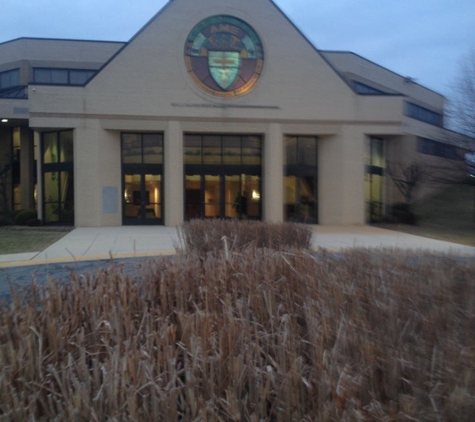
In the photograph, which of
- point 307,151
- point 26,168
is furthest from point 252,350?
point 26,168

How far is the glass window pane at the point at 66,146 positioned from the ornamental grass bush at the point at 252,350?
21.7 m

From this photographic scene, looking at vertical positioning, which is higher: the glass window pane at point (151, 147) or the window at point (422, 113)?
the window at point (422, 113)

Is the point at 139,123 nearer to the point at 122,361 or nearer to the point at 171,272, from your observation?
the point at 171,272

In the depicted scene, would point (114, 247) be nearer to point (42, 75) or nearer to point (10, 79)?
point (42, 75)

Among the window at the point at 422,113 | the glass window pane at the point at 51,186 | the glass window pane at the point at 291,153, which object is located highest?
the window at the point at 422,113

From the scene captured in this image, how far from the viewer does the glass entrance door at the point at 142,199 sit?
80.3ft

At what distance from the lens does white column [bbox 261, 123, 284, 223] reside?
23984 mm

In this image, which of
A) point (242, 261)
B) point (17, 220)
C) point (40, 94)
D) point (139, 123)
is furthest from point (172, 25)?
point (242, 261)

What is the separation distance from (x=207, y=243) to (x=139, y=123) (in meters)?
16.1

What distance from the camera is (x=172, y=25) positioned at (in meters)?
23.4

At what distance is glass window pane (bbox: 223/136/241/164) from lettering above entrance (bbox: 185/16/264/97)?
2.38 metres

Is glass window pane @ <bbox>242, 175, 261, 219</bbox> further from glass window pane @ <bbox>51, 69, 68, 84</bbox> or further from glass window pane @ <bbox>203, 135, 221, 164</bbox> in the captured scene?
glass window pane @ <bbox>51, 69, 68, 84</bbox>

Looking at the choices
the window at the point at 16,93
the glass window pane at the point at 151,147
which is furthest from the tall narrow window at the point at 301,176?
the window at the point at 16,93

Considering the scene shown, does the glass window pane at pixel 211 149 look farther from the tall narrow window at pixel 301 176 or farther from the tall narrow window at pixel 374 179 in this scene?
the tall narrow window at pixel 374 179
